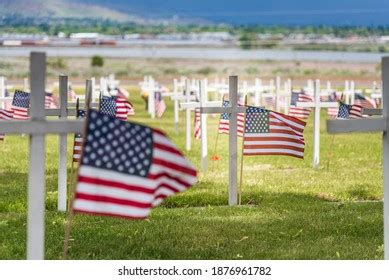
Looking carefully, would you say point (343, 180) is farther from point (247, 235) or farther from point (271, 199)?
point (247, 235)

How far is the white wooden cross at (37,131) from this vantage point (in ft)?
30.7

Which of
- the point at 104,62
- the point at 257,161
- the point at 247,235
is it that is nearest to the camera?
the point at 247,235

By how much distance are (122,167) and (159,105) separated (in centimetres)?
2266

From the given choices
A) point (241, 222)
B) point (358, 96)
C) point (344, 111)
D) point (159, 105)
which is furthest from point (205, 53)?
point (241, 222)

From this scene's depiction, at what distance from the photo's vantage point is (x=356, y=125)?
32.4 ft

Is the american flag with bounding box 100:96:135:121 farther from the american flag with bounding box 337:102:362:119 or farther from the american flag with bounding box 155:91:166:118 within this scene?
the american flag with bounding box 155:91:166:118

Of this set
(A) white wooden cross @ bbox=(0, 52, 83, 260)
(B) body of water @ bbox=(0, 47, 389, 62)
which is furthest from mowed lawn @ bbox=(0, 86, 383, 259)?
(B) body of water @ bbox=(0, 47, 389, 62)

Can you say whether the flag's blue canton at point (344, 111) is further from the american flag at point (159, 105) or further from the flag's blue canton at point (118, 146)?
the american flag at point (159, 105)

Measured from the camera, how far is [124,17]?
565 ft

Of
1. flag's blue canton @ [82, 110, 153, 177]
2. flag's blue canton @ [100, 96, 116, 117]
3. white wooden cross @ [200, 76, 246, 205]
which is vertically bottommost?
white wooden cross @ [200, 76, 246, 205]

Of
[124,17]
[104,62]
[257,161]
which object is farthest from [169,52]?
[257,161]

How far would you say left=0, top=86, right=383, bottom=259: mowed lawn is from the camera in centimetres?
1194
